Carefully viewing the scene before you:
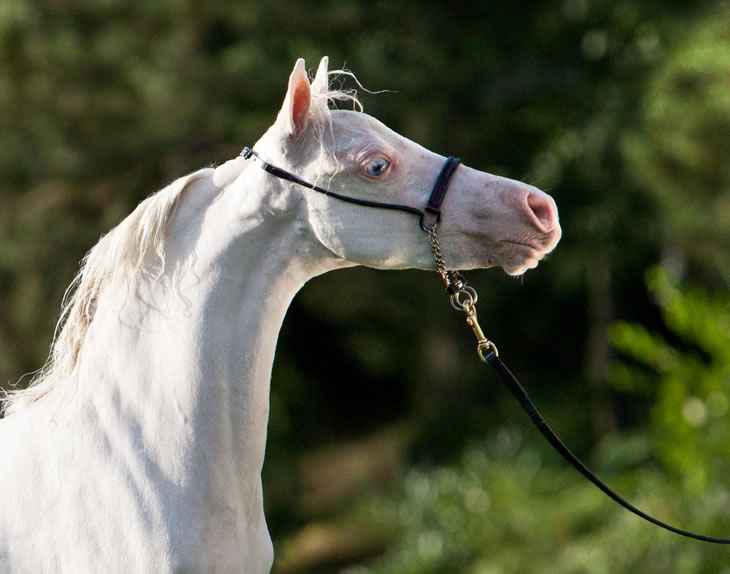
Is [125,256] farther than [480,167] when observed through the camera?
No

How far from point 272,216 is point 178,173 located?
5.44 metres

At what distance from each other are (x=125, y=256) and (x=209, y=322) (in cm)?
30

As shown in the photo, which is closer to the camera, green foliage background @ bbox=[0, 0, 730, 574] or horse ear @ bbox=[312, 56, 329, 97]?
horse ear @ bbox=[312, 56, 329, 97]

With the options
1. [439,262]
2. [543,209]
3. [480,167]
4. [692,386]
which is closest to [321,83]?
[439,262]

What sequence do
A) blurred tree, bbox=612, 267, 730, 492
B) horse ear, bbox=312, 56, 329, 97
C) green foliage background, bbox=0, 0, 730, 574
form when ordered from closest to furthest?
horse ear, bbox=312, 56, 329, 97, blurred tree, bbox=612, 267, 730, 492, green foliage background, bbox=0, 0, 730, 574

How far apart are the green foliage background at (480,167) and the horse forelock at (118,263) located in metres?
4.95

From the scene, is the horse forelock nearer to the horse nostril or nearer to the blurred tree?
the horse nostril

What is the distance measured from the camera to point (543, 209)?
241cm

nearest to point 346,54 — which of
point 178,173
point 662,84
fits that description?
point 178,173

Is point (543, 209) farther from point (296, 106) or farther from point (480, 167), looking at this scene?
point (480, 167)

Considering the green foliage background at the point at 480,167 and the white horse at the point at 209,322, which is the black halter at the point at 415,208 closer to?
the white horse at the point at 209,322

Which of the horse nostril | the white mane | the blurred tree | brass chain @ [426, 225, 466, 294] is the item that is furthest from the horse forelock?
the blurred tree

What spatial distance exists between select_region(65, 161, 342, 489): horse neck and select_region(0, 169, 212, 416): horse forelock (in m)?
0.05

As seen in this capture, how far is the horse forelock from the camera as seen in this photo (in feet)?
7.86
